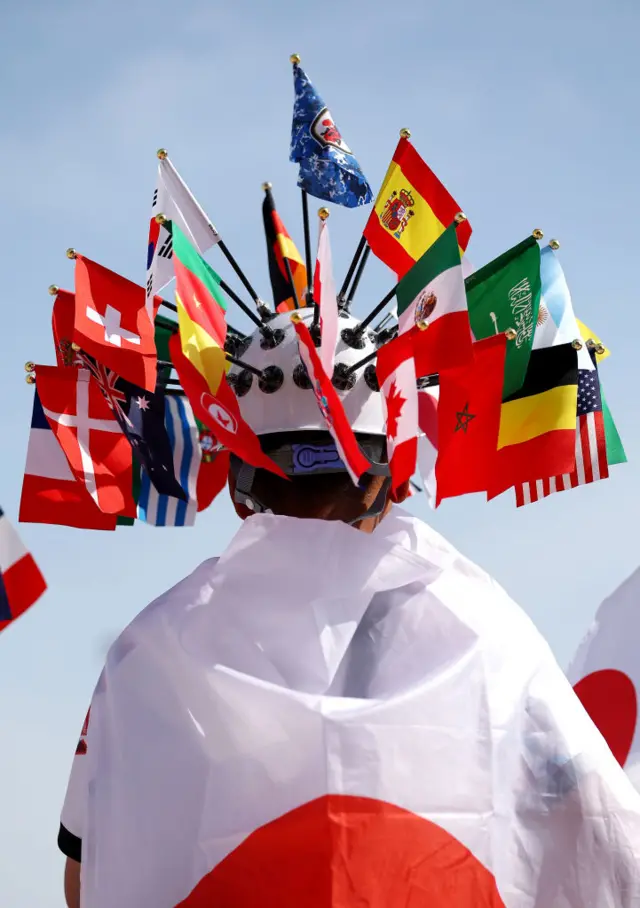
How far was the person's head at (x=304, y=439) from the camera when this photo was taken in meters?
3.79

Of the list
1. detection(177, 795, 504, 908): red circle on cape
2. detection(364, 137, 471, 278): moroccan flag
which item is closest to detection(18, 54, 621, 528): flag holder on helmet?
detection(364, 137, 471, 278): moroccan flag

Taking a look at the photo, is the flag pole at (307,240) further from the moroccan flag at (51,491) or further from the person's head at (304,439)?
the moroccan flag at (51,491)

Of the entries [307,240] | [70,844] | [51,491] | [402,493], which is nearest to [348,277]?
[307,240]

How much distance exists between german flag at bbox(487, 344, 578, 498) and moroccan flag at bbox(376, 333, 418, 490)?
63 cm

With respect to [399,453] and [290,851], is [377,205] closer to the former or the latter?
[399,453]

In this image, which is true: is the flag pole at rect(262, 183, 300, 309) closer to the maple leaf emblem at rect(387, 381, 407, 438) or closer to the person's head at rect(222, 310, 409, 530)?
the person's head at rect(222, 310, 409, 530)

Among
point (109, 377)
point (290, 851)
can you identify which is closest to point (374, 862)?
point (290, 851)

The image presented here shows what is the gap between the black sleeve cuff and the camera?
3.63 m

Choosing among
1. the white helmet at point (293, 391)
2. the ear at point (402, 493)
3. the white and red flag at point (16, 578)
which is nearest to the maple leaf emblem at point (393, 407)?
the white helmet at point (293, 391)

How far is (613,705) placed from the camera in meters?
4.76

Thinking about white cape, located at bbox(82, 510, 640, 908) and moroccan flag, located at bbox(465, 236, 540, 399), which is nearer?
white cape, located at bbox(82, 510, 640, 908)

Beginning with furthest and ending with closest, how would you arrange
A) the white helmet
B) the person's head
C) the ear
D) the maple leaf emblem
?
the ear
the white helmet
the person's head
the maple leaf emblem

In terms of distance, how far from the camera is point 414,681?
10.9 feet

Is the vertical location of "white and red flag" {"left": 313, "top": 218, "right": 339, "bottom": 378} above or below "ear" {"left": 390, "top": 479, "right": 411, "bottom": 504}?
above
